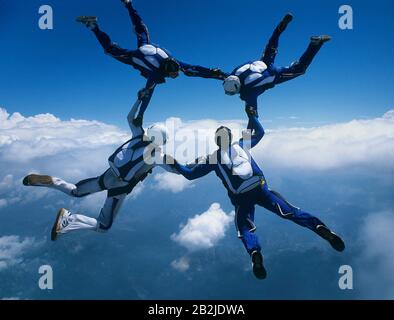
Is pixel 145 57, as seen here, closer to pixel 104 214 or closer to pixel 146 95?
pixel 146 95

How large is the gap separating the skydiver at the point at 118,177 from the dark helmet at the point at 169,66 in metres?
0.63

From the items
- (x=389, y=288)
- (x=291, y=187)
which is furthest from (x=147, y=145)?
(x=291, y=187)

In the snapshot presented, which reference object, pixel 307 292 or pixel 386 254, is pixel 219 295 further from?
pixel 386 254

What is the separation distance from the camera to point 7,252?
4405 inches

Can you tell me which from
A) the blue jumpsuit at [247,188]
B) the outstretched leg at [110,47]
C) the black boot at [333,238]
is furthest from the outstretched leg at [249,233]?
the outstretched leg at [110,47]

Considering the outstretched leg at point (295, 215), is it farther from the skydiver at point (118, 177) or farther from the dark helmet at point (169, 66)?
the dark helmet at point (169, 66)

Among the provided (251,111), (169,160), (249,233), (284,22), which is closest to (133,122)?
(169,160)

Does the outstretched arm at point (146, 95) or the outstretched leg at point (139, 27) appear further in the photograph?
the outstretched leg at point (139, 27)

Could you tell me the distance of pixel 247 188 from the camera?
19.3 ft

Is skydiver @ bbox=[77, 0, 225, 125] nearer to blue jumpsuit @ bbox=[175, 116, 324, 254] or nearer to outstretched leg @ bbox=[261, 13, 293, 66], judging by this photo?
Result: outstretched leg @ bbox=[261, 13, 293, 66]

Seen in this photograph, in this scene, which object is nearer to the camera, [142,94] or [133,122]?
[142,94]

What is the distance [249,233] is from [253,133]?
6.75 feet

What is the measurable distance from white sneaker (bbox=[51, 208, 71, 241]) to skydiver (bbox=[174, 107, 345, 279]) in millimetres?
2538

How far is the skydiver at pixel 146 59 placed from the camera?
579 centimetres
